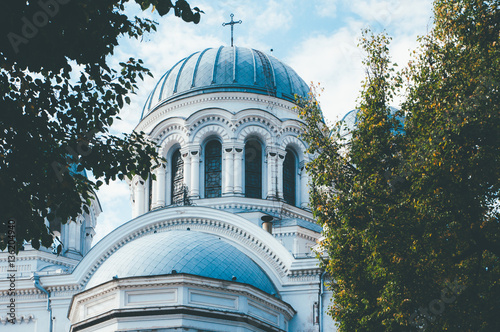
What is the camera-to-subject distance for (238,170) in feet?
72.4

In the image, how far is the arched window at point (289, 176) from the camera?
2286 centimetres

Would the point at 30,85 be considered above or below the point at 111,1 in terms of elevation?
below

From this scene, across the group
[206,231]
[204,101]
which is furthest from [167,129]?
[206,231]

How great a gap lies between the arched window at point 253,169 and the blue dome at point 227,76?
180 cm

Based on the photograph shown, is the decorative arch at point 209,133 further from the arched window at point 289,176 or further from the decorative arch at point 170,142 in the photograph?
the arched window at point 289,176

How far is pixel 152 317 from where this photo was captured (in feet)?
53.0

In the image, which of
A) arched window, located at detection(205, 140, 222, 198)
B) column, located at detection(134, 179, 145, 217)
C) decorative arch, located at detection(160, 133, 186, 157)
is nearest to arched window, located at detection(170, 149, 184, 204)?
decorative arch, located at detection(160, 133, 186, 157)

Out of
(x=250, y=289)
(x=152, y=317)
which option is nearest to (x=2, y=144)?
(x=152, y=317)

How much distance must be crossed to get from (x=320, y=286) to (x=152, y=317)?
4818 millimetres

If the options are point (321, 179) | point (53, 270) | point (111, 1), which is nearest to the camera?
point (111, 1)

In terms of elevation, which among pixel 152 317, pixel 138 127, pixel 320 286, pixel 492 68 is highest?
pixel 138 127

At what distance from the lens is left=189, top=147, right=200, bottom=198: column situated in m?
22.1

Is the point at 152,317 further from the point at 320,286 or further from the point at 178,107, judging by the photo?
the point at 178,107

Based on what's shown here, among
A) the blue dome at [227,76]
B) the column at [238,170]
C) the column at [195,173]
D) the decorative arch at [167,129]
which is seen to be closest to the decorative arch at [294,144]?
the column at [238,170]
